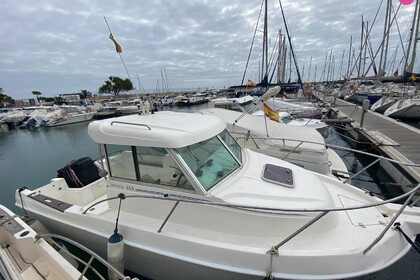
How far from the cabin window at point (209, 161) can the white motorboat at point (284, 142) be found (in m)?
3.16

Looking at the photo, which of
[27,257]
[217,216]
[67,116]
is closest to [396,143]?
[217,216]

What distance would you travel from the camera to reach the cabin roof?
9.33ft

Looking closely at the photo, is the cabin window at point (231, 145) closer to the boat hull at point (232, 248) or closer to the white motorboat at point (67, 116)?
the boat hull at point (232, 248)

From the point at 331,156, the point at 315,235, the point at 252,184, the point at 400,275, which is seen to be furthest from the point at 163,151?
the point at 331,156

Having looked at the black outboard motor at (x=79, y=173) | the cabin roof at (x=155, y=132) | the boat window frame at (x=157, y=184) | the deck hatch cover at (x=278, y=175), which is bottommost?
the black outboard motor at (x=79, y=173)

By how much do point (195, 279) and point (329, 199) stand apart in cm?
205

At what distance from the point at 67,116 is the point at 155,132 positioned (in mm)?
33014

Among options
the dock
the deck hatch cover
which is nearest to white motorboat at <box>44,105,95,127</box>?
the dock

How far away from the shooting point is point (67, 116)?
2988cm

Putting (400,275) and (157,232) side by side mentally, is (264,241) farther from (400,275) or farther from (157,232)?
(400,275)

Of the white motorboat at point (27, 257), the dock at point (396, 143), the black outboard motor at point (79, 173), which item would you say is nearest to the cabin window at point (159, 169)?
the white motorboat at point (27, 257)

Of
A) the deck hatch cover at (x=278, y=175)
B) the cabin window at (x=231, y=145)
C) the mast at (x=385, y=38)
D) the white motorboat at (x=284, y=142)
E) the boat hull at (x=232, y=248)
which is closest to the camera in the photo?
the boat hull at (x=232, y=248)

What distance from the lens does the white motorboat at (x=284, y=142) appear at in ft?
21.2

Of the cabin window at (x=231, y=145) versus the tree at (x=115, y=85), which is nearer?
the cabin window at (x=231, y=145)
